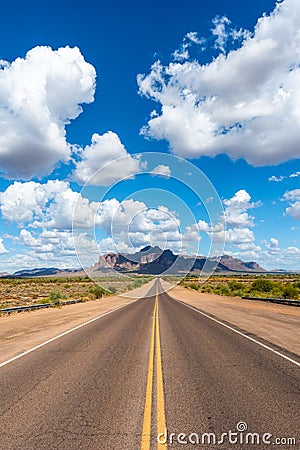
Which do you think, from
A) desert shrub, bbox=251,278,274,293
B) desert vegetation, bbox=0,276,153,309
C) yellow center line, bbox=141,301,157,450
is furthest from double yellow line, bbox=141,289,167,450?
desert shrub, bbox=251,278,274,293

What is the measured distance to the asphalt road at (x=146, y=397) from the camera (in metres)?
5.05

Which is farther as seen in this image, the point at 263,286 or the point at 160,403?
the point at 263,286

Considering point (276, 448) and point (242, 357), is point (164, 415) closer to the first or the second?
point (276, 448)

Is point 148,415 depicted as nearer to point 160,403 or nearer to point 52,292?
point 160,403

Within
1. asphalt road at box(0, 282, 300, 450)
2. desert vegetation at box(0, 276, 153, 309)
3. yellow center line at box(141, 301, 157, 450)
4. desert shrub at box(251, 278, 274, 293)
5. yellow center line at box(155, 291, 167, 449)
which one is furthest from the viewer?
desert shrub at box(251, 278, 274, 293)

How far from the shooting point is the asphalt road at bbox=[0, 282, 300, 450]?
5051 mm

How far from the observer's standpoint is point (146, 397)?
6824 mm

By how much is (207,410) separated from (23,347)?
821 centimetres

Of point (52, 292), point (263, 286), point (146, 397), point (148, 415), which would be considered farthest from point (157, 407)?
point (263, 286)

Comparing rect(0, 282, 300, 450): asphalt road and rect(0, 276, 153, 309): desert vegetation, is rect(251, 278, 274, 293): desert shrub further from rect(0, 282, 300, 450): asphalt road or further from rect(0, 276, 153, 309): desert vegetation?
rect(0, 282, 300, 450): asphalt road

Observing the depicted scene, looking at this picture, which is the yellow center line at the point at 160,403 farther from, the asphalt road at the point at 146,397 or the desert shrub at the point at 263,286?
the desert shrub at the point at 263,286

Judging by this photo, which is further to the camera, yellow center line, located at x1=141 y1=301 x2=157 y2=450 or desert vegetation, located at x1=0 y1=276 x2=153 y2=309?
desert vegetation, located at x1=0 y1=276 x2=153 y2=309

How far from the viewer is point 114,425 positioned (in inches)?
214

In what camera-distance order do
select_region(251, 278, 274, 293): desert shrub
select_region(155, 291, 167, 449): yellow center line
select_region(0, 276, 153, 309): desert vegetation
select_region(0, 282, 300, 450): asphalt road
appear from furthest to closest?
select_region(251, 278, 274, 293): desert shrub
select_region(0, 276, 153, 309): desert vegetation
select_region(155, 291, 167, 449): yellow center line
select_region(0, 282, 300, 450): asphalt road
